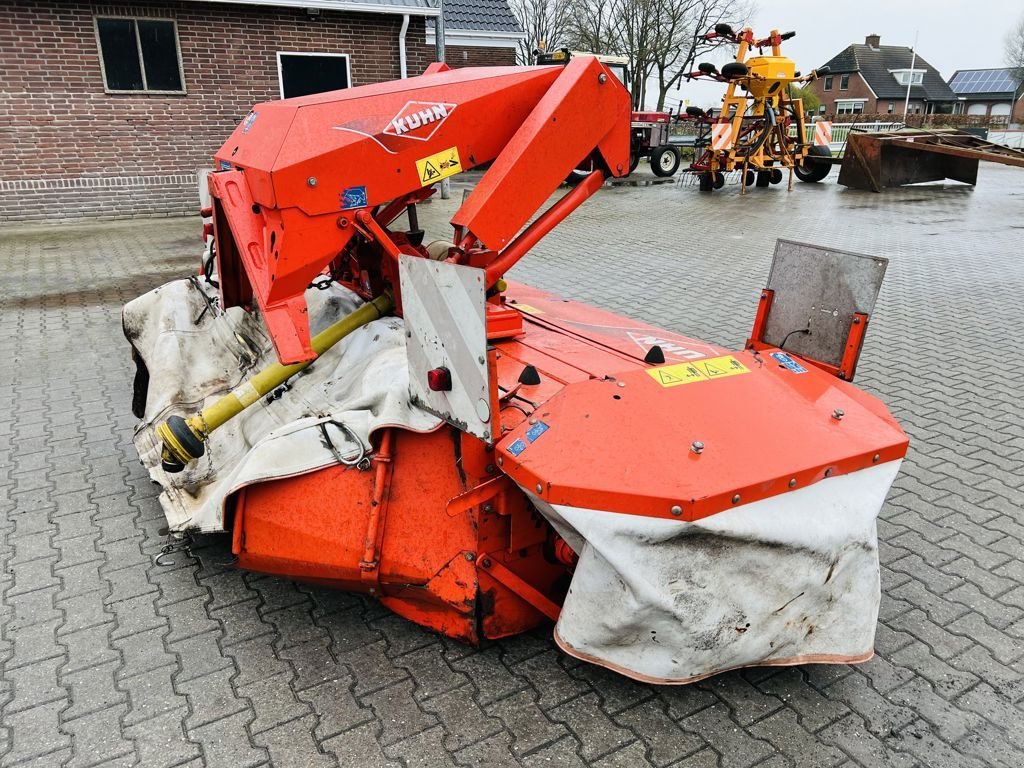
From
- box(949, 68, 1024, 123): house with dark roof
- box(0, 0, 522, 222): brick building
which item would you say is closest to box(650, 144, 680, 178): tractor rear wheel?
box(0, 0, 522, 222): brick building

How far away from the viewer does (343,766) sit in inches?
83.9

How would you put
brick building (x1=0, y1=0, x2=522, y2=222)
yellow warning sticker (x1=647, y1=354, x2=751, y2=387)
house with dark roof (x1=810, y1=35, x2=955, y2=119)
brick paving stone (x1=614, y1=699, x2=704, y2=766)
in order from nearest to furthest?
1. brick paving stone (x1=614, y1=699, x2=704, y2=766)
2. yellow warning sticker (x1=647, y1=354, x2=751, y2=387)
3. brick building (x1=0, y1=0, x2=522, y2=222)
4. house with dark roof (x1=810, y1=35, x2=955, y2=119)

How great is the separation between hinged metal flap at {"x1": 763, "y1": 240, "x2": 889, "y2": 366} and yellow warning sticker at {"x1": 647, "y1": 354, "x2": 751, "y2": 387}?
513mm

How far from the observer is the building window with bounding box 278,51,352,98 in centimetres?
1138

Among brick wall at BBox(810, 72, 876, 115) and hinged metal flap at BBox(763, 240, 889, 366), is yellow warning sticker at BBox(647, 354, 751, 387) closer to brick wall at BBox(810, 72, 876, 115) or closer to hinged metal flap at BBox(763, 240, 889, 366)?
hinged metal flap at BBox(763, 240, 889, 366)

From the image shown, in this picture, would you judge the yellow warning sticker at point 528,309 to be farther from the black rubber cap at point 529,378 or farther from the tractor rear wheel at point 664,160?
the tractor rear wheel at point 664,160

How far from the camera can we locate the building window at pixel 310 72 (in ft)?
37.3

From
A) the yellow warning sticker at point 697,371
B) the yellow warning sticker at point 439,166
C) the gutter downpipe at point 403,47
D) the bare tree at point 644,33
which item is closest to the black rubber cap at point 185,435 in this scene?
the yellow warning sticker at point 439,166

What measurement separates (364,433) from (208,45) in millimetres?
10162

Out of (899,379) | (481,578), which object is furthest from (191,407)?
(899,379)

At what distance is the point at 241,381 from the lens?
3812 mm

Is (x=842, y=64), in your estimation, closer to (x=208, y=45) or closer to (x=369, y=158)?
(x=208, y=45)

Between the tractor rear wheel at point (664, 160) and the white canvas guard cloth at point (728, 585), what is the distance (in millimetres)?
15236

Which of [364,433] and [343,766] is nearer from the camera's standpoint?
[343,766]
